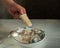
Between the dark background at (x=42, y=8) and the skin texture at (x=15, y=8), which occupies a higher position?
the skin texture at (x=15, y=8)

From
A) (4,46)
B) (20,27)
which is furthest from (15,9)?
(4,46)

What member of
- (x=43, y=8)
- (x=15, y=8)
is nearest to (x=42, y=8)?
(x=43, y=8)

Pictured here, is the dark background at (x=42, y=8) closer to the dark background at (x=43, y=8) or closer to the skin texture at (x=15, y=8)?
the dark background at (x=43, y=8)

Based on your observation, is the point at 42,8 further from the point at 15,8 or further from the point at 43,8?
the point at 15,8

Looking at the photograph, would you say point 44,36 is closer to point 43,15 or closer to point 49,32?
point 49,32

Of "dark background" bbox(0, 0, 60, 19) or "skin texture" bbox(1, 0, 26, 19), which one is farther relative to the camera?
"dark background" bbox(0, 0, 60, 19)

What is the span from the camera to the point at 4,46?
2.44ft

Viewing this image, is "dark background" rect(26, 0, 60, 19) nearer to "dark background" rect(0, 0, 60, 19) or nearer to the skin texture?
"dark background" rect(0, 0, 60, 19)

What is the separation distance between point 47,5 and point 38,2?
0.07 meters

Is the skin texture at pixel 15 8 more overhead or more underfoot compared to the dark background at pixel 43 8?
→ more overhead

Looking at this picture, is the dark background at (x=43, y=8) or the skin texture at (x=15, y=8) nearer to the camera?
the skin texture at (x=15, y=8)

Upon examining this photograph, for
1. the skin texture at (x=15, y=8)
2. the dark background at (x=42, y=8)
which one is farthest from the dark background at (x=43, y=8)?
the skin texture at (x=15, y=8)

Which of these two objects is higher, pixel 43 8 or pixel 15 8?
pixel 15 8

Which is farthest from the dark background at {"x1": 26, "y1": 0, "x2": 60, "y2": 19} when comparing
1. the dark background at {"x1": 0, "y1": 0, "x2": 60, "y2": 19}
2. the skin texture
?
the skin texture
